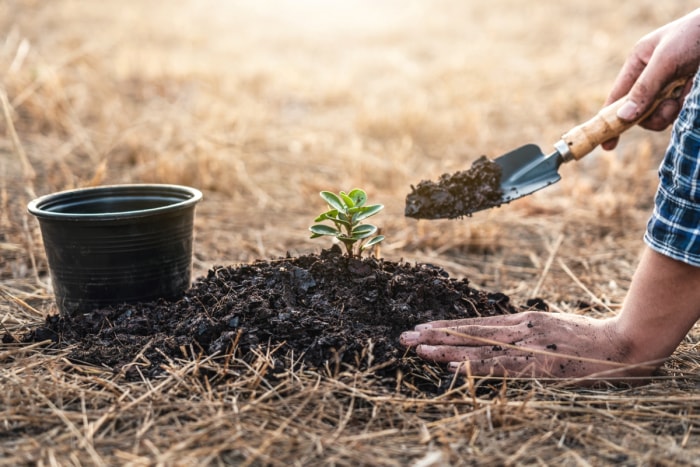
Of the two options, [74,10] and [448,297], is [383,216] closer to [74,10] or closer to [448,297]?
[448,297]

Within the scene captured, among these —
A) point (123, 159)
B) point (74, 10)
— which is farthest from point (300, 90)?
point (74, 10)

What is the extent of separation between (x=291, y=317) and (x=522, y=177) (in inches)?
42.1

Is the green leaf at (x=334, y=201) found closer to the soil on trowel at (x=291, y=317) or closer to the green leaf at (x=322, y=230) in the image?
Answer: the green leaf at (x=322, y=230)

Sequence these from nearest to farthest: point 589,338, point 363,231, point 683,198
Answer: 1. point 683,198
2. point 589,338
3. point 363,231

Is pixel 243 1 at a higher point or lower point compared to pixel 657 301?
higher

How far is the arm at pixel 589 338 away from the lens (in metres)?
1.80

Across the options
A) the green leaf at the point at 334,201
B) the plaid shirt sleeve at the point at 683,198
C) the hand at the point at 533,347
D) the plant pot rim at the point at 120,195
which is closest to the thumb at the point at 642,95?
the plaid shirt sleeve at the point at 683,198

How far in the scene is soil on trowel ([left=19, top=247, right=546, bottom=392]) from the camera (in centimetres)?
193

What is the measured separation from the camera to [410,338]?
2.01 meters

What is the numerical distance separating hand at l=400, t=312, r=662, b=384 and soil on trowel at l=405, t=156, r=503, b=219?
0.49 m

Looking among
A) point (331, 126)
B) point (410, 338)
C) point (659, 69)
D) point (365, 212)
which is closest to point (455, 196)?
point (365, 212)

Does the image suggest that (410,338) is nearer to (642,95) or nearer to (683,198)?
(683,198)

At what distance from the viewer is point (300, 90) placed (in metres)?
7.45

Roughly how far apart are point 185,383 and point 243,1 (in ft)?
43.5
